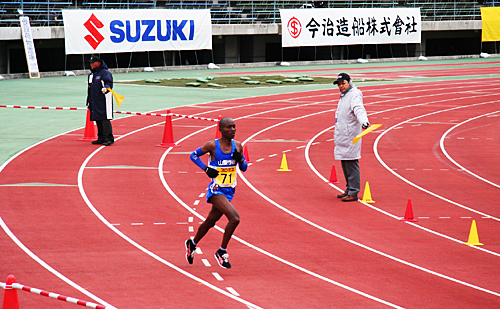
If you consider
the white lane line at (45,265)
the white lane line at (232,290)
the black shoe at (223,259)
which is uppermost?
the black shoe at (223,259)

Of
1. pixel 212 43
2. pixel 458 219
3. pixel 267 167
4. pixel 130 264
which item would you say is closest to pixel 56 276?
pixel 130 264

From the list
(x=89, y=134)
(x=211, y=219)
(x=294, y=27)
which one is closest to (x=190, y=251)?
(x=211, y=219)

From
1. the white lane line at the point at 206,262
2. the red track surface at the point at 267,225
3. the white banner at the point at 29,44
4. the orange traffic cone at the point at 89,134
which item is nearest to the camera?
the red track surface at the point at 267,225

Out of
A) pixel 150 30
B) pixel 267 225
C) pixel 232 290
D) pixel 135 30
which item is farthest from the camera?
pixel 150 30

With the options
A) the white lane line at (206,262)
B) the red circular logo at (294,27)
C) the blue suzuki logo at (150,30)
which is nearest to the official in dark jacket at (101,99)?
A: the white lane line at (206,262)

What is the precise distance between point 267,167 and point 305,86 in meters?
19.0

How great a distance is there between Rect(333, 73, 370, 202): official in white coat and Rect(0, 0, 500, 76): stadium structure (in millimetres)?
27028

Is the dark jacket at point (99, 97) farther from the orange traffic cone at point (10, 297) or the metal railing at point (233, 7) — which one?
the metal railing at point (233, 7)

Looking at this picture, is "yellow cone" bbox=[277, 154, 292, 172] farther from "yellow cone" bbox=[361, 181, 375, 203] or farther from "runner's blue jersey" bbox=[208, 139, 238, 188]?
"runner's blue jersey" bbox=[208, 139, 238, 188]

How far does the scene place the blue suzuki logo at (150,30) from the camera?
1564 inches

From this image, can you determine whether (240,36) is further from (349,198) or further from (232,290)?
(232,290)

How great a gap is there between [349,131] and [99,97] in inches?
295

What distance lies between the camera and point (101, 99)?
677 inches

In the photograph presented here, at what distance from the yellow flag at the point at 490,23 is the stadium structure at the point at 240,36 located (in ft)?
2.66
